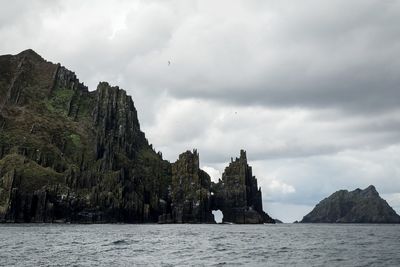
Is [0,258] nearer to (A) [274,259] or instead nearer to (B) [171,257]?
(B) [171,257]

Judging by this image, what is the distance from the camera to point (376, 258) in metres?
73.2

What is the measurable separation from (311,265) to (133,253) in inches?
1203

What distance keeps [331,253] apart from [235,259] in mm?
20281

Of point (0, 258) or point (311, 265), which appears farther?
point (0, 258)

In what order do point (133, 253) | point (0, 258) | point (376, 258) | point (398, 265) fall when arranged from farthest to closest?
point (133, 253), point (376, 258), point (0, 258), point (398, 265)

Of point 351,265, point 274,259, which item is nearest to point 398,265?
point 351,265

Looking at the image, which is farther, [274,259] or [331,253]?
[331,253]

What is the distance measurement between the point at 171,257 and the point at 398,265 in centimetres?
3332

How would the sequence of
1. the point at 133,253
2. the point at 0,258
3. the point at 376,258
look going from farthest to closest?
the point at 133,253
the point at 376,258
the point at 0,258

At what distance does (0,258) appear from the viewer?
225ft

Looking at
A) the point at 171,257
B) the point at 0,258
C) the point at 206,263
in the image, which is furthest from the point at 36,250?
Answer: the point at 206,263

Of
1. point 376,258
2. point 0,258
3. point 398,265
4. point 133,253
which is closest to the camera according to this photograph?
point 398,265

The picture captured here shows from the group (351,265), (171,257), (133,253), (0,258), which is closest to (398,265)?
(351,265)

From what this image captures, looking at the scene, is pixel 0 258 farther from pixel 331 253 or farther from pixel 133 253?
pixel 331 253
